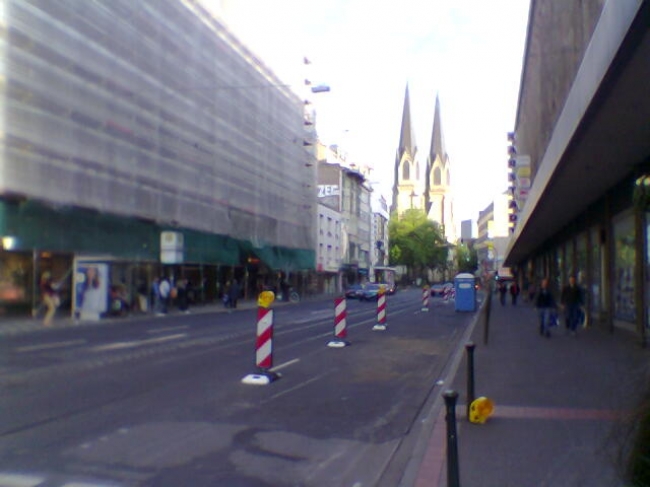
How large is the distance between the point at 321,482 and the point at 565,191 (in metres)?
Answer: 15.7

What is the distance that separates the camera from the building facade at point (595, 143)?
878 cm

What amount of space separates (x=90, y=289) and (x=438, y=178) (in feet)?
460

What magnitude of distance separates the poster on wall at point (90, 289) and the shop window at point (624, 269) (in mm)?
17904

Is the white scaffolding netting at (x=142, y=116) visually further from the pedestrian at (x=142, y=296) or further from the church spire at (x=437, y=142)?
the church spire at (x=437, y=142)

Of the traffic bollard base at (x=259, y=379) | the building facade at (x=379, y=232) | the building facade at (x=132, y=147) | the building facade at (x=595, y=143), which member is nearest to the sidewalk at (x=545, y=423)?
the building facade at (x=595, y=143)

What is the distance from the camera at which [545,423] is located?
8.21m

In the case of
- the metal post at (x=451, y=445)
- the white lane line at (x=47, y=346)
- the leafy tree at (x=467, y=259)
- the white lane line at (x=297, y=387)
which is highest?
the leafy tree at (x=467, y=259)

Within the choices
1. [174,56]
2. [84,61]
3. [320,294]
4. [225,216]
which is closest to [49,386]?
[84,61]

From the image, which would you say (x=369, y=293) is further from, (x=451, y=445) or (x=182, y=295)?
(x=451, y=445)

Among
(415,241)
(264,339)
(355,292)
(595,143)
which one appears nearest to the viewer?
(264,339)

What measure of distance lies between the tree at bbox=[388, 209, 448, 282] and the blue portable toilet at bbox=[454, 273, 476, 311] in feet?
272

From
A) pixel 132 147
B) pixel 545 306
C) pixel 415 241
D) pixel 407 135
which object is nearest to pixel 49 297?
pixel 132 147

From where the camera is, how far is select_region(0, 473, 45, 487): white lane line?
5859mm

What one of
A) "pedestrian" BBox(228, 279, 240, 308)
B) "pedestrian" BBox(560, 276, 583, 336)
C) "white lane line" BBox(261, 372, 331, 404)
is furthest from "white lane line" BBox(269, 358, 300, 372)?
"pedestrian" BBox(228, 279, 240, 308)
